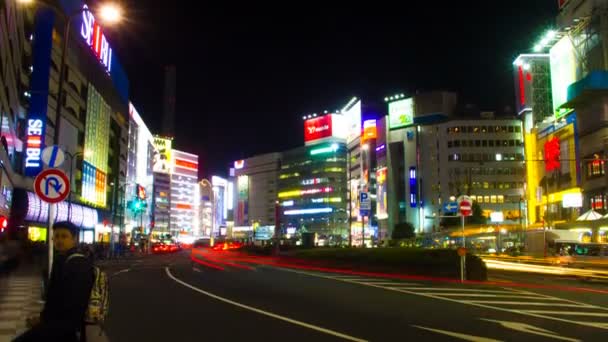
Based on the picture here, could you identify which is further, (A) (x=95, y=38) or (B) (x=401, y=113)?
(B) (x=401, y=113)

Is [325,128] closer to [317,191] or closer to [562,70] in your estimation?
[317,191]

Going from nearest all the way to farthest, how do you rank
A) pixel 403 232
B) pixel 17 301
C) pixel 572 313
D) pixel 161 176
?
pixel 572 313, pixel 17 301, pixel 403 232, pixel 161 176

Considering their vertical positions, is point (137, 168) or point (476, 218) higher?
point (137, 168)

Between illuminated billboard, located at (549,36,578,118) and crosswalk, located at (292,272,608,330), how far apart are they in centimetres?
6167

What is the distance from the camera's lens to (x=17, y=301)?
15.8m

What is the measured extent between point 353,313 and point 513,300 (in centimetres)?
618

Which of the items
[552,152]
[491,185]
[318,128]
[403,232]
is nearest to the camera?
[552,152]

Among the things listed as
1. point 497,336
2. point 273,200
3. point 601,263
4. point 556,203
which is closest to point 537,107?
point 556,203

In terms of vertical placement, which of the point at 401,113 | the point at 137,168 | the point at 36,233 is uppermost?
the point at 401,113

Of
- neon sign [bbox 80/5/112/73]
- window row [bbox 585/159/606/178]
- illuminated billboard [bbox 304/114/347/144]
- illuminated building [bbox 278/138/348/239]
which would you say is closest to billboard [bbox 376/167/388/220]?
illuminated building [bbox 278/138/348/239]

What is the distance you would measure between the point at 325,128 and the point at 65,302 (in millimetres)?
157859

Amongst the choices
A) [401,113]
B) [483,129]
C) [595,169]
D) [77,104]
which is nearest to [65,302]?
[77,104]

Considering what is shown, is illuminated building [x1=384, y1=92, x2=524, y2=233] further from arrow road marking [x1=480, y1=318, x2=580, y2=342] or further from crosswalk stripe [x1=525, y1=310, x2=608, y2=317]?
arrow road marking [x1=480, y1=318, x2=580, y2=342]

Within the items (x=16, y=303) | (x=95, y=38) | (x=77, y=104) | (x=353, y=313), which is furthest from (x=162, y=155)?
(x=353, y=313)
